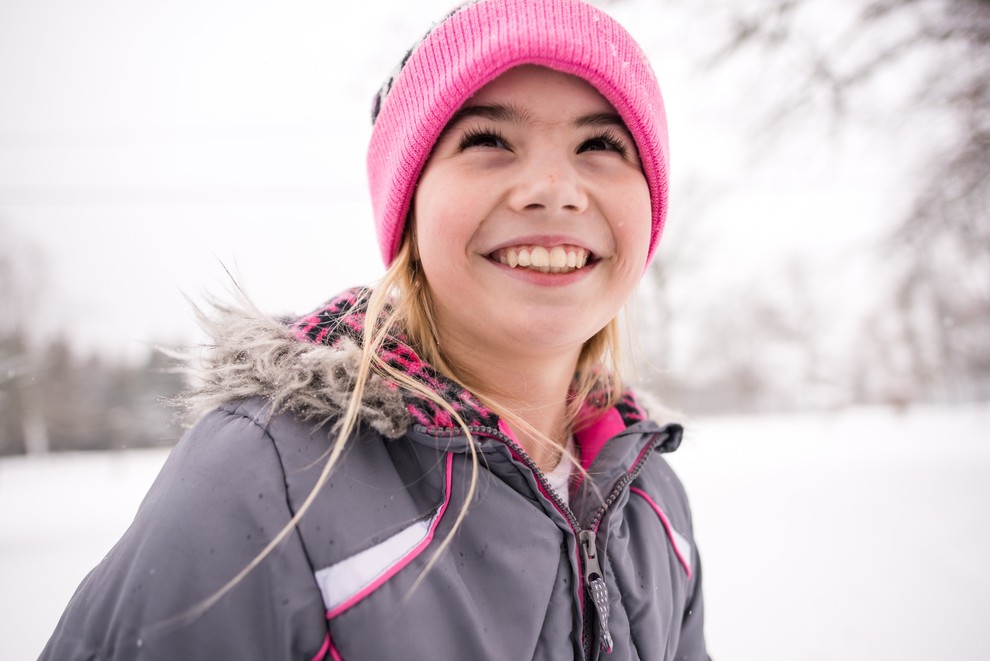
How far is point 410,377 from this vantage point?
1.07 meters

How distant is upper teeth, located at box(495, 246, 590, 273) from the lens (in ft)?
3.67

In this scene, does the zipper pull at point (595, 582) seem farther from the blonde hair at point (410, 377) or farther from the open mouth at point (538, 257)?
the open mouth at point (538, 257)

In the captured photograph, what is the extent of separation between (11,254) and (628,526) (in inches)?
592

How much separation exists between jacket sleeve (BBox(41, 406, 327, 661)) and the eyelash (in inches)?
28.3

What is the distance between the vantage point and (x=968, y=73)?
4.83 metres

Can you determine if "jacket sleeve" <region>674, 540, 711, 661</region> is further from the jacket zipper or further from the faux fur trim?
the faux fur trim

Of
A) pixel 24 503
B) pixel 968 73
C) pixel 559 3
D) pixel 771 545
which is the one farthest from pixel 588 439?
pixel 24 503

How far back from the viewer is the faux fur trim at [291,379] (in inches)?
38.3

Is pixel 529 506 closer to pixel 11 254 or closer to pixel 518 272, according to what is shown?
pixel 518 272

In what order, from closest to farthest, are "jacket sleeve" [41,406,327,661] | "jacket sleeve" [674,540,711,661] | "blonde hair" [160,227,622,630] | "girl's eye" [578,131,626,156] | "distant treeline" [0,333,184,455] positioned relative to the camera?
"jacket sleeve" [41,406,327,661] → "blonde hair" [160,227,622,630] → "girl's eye" [578,131,626,156] → "jacket sleeve" [674,540,711,661] → "distant treeline" [0,333,184,455]

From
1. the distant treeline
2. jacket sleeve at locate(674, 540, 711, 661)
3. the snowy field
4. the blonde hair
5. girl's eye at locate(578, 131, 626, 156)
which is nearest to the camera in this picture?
the blonde hair

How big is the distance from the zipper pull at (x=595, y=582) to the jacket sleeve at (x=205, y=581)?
1.62 feet

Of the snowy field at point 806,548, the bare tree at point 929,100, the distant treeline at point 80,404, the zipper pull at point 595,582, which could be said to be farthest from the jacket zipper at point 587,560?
the distant treeline at point 80,404

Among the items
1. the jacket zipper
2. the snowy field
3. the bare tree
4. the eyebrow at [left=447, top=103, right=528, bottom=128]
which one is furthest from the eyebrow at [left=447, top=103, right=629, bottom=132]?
the bare tree
